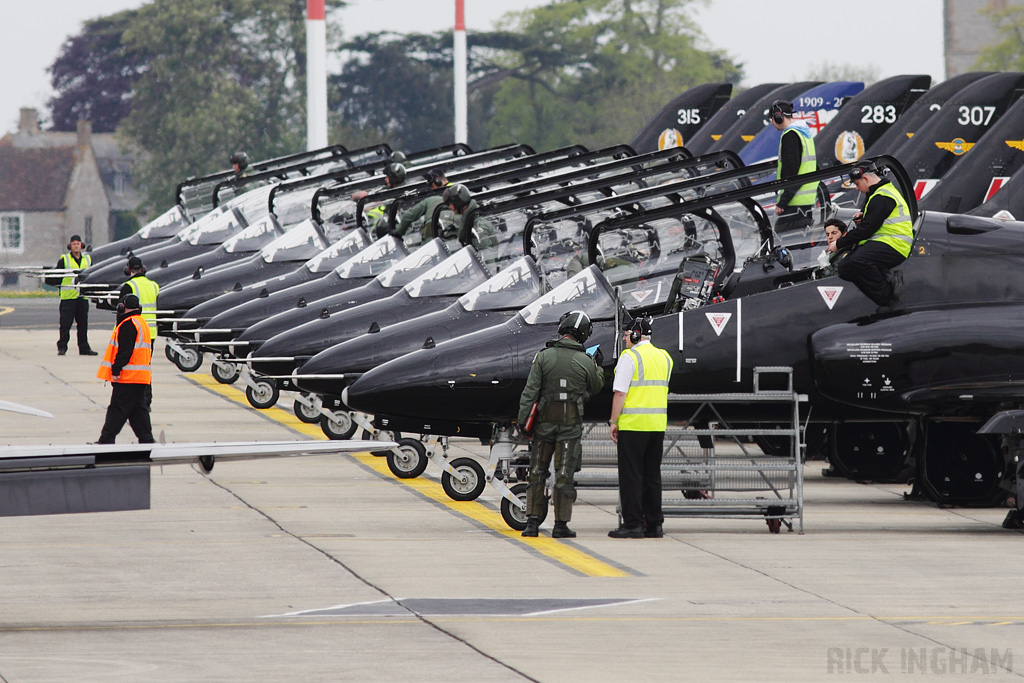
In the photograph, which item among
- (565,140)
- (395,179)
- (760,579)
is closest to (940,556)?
(760,579)

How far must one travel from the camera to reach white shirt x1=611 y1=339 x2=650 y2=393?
1292cm

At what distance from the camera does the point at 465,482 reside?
582 inches

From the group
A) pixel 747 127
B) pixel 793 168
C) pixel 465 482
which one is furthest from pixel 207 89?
pixel 465 482

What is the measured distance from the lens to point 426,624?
9633mm

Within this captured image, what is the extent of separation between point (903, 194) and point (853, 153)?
11684mm

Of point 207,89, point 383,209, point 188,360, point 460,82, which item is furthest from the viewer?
point 207,89

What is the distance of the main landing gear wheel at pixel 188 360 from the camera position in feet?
88.8

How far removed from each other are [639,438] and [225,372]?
13.5m

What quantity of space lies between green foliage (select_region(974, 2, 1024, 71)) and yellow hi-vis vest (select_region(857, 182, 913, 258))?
233 ft

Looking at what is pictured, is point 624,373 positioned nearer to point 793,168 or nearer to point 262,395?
point 793,168

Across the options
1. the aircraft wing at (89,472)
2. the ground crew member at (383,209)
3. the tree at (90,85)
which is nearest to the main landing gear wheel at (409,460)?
the aircraft wing at (89,472)

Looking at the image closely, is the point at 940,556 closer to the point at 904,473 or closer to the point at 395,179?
the point at 904,473

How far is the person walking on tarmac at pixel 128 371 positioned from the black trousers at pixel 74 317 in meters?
13.3

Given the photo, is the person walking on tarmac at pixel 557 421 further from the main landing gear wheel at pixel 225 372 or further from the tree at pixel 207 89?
the tree at pixel 207 89
